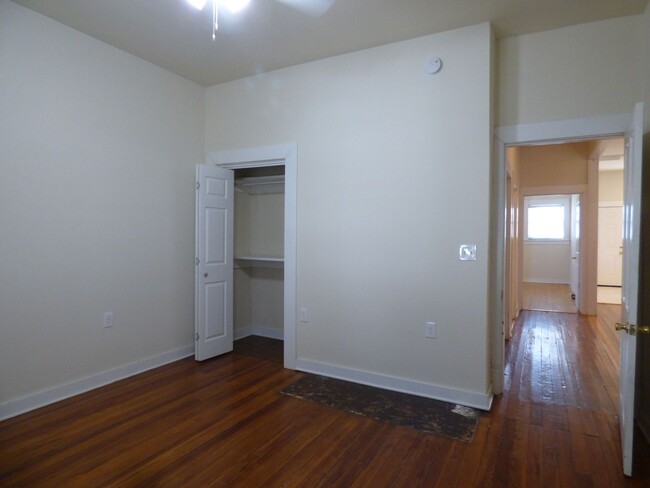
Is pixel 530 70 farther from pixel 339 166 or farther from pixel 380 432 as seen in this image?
pixel 380 432

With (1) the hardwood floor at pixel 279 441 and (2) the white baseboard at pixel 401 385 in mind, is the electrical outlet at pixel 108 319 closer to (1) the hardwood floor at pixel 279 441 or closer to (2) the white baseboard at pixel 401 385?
(1) the hardwood floor at pixel 279 441

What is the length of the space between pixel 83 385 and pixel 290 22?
132 inches

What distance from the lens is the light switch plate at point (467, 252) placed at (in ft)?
9.53

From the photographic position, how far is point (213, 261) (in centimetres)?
399

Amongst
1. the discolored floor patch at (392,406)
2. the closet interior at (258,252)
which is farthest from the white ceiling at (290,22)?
the discolored floor patch at (392,406)

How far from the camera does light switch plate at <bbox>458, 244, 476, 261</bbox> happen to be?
2906mm

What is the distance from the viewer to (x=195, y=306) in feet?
13.2

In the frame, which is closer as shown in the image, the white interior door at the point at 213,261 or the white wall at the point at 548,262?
the white interior door at the point at 213,261

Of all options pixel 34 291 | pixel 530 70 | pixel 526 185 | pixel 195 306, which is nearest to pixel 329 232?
pixel 195 306

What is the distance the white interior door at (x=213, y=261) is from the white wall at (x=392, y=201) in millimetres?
744

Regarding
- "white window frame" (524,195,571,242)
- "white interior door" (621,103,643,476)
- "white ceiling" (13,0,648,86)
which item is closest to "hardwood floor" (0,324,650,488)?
"white interior door" (621,103,643,476)

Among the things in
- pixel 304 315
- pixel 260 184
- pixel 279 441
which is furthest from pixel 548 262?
pixel 279 441

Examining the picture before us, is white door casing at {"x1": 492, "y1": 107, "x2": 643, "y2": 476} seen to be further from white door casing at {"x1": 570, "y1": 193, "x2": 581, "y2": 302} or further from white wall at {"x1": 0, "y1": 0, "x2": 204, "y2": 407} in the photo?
white door casing at {"x1": 570, "y1": 193, "x2": 581, "y2": 302}

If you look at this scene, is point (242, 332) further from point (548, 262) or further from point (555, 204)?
point (555, 204)
